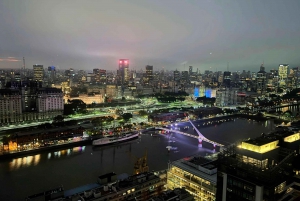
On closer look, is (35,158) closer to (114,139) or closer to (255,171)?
(114,139)

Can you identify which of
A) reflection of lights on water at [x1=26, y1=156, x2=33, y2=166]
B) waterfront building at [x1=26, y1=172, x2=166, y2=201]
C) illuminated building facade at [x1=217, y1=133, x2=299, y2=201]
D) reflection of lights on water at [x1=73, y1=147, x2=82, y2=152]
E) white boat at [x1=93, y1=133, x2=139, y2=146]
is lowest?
reflection of lights on water at [x1=26, y1=156, x2=33, y2=166]

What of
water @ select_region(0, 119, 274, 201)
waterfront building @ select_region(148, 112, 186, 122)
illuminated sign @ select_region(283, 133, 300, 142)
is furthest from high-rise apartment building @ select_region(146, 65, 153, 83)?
illuminated sign @ select_region(283, 133, 300, 142)

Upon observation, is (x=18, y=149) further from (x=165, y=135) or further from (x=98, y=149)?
(x=165, y=135)

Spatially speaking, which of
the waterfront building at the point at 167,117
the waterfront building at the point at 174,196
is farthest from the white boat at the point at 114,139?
the waterfront building at the point at 174,196

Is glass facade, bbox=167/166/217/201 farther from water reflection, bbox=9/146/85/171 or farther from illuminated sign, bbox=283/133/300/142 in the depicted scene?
water reflection, bbox=9/146/85/171

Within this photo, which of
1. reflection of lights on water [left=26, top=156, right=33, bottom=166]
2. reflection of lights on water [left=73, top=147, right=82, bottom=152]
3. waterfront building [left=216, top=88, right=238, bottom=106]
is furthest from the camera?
waterfront building [left=216, top=88, right=238, bottom=106]

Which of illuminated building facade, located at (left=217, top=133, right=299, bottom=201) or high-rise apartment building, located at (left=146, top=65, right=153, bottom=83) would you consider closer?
illuminated building facade, located at (left=217, top=133, right=299, bottom=201)

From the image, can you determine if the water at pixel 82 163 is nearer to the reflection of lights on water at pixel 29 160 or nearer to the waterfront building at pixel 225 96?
the reflection of lights on water at pixel 29 160

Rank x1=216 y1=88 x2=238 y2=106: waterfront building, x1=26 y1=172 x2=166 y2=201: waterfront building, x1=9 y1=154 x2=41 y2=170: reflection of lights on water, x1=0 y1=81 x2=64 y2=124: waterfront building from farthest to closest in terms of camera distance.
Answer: x1=216 y1=88 x2=238 y2=106: waterfront building, x1=0 y1=81 x2=64 y2=124: waterfront building, x1=9 y1=154 x2=41 y2=170: reflection of lights on water, x1=26 y1=172 x2=166 y2=201: waterfront building
